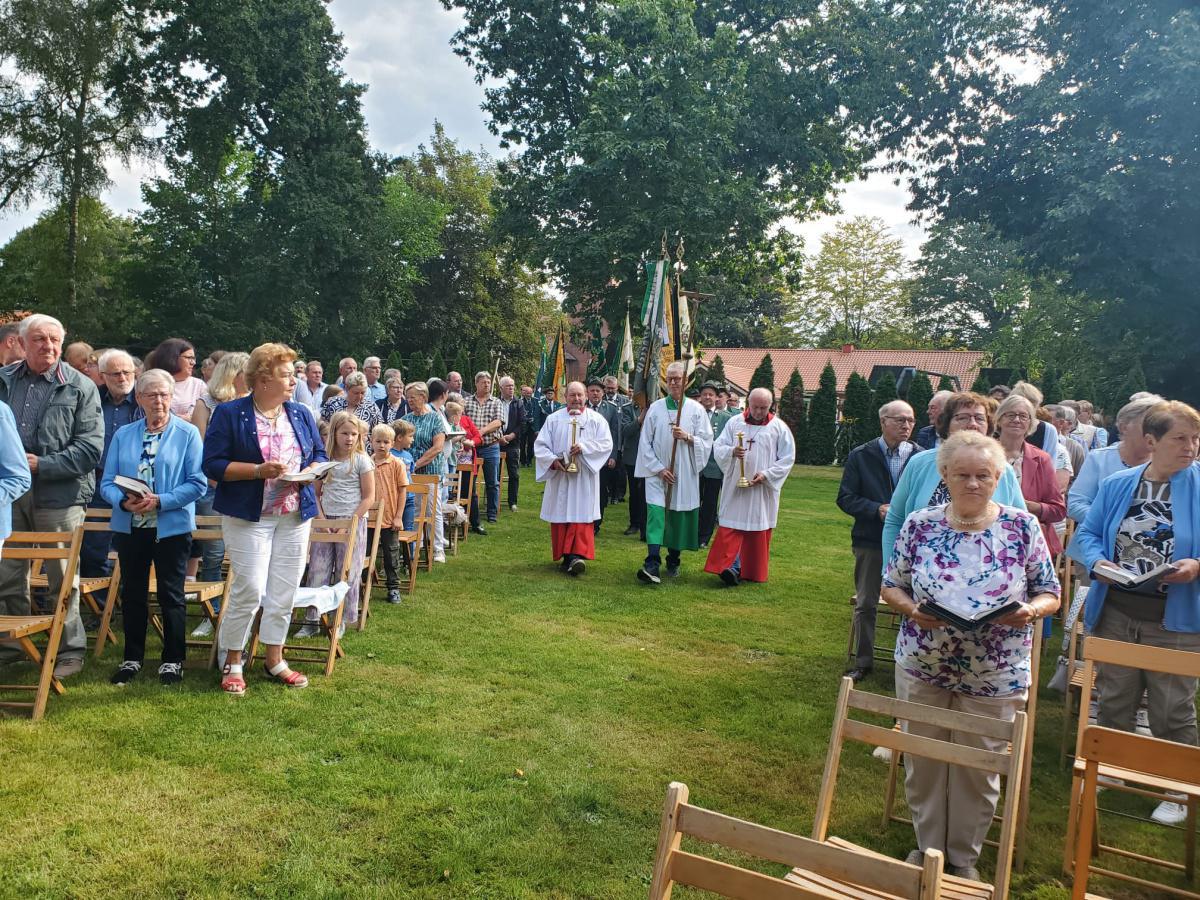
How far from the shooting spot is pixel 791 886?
2041 millimetres

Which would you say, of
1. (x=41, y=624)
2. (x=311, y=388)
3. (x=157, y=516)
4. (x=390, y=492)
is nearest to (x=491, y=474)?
(x=311, y=388)

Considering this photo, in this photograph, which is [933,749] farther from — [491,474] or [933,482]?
[491,474]

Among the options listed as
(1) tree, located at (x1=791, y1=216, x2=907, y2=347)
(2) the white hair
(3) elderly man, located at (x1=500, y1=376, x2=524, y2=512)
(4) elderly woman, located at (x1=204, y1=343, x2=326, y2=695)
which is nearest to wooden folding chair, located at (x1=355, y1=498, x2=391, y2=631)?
(4) elderly woman, located at (x1=204, y1=343, x2=326, y2=695)

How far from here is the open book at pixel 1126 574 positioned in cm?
430


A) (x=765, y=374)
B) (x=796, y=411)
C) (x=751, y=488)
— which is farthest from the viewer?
(x=796, y=411)

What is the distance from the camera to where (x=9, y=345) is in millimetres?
6223

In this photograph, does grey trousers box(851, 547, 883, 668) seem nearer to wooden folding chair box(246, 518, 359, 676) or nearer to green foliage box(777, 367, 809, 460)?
wooden folding chair box(246, 518, 359, 676)

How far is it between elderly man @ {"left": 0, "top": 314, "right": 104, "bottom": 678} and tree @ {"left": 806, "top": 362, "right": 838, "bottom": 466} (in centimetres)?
2742

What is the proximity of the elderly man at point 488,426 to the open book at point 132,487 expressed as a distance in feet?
22.7

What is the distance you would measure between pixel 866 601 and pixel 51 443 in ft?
18.7

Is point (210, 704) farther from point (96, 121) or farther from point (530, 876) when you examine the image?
point (96, 121)

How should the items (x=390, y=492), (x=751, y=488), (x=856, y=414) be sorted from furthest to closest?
(x=856, y=414) < (x=751, y=488) < (x=390, y=492)

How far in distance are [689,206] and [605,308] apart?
173 inches

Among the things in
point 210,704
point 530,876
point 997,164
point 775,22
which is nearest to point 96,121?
point 775,22
